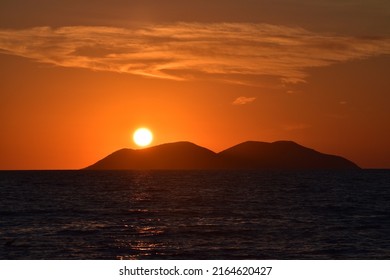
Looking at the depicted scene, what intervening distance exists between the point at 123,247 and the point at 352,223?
111ft

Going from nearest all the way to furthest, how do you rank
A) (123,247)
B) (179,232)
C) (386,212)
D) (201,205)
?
(123,247) < (179,232) < (386,212) < (201,205)

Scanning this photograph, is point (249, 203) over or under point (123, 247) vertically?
Result: over

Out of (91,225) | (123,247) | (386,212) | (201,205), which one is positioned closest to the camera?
(123,247)

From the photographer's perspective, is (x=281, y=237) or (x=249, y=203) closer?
(x=281, y=237)

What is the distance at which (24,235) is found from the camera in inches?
2308

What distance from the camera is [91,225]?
69.8 m

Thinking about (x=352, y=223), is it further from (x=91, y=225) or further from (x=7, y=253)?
(x=7, y=253)

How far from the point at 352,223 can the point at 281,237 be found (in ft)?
65.5
